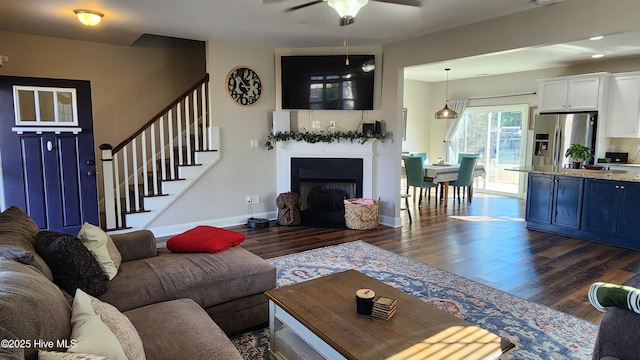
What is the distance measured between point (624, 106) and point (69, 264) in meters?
7.77

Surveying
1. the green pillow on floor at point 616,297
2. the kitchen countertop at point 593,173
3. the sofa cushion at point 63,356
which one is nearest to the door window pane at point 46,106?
the sofa cushion at point 63,356

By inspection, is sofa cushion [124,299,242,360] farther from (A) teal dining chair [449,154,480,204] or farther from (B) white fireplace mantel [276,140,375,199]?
(A) teal dining chair [449,154,480,204]

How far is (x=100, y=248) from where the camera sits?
2.38 meters

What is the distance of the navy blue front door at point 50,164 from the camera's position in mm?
4281

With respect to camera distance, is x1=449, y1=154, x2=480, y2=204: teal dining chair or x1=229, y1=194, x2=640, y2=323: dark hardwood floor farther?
x1=449, y1=154, x2=480, y2=204: teal dining chair

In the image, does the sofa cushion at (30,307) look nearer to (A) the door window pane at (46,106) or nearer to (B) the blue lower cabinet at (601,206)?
(A) the door window pane at (46,106)

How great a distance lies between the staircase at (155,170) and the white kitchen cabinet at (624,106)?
21.1 ft

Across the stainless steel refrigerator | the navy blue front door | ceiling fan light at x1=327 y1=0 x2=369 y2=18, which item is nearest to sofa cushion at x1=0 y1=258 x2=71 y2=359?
ceiling fan light at x1=327 y1=0 x2=369 y2=18

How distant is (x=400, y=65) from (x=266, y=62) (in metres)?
1.95

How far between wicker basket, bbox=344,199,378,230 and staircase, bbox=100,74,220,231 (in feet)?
6.81

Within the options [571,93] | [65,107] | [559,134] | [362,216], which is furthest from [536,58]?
[65,107]

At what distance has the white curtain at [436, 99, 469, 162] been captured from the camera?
8.98m

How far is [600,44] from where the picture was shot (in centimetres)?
535

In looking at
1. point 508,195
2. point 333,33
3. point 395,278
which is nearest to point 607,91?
point 508,195
